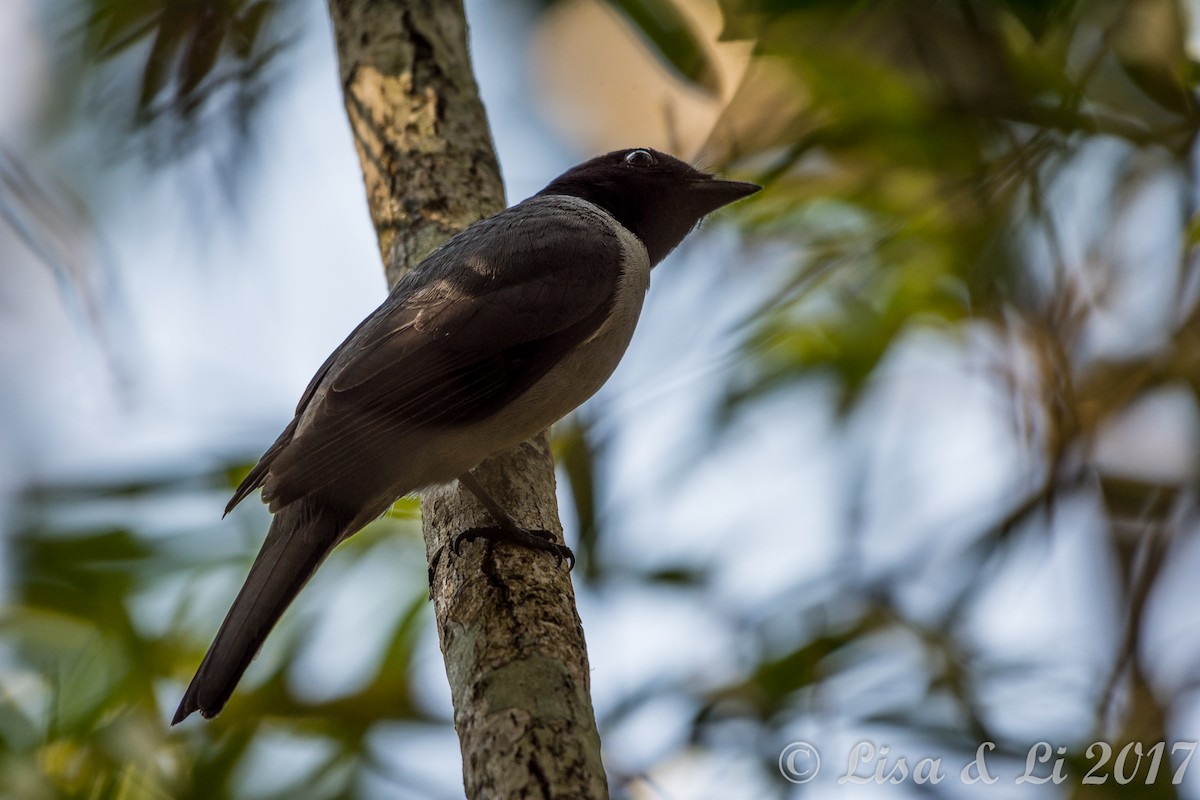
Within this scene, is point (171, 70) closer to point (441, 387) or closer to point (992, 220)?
point (441, 387)

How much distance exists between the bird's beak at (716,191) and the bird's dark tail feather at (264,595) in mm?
2229

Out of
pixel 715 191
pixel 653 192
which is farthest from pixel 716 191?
pixel 653 192

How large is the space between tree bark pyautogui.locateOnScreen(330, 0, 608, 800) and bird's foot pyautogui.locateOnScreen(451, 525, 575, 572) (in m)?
0.04

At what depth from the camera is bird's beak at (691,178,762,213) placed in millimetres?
4867

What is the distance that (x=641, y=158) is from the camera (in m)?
4.99

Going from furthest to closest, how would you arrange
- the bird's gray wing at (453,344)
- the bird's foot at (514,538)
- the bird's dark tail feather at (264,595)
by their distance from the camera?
the bird's gray wing at (453,344) → the bird's foot at (514,538) → the bird's dark tail feather at (264,595)

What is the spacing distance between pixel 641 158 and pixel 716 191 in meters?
0.37

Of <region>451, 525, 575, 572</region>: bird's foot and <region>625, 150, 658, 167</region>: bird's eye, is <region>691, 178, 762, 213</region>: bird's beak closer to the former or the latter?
<region>625, 150, 658, 167</region>: bird's eye

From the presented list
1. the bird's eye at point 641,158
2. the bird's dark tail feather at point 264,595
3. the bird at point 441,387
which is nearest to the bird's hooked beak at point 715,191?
the bird's eye at point 641,158

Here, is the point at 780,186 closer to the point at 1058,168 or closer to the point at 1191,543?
the point at 1058,168

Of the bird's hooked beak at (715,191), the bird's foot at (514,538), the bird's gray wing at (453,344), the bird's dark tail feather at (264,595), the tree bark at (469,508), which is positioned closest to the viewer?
the tree bark at (469,508)

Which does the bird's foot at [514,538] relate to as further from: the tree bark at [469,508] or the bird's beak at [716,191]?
the bird's beak at [716,191]

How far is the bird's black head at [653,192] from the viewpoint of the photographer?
16.1 ft

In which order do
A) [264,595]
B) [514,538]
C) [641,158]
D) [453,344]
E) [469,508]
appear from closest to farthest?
[264,595] < [514,538] < [469,508] < [453,344] < [641,158]
